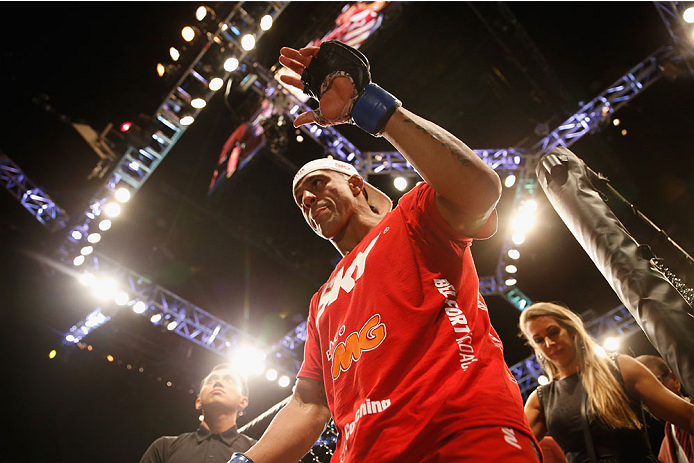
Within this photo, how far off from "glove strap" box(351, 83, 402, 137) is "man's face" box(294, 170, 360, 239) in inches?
26.9

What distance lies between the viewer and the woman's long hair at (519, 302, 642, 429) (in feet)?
7.58

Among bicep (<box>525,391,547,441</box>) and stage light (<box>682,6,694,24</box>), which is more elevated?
stage light (<box>682,6,694,24</box>)

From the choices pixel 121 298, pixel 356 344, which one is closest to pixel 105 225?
pixel 121 298

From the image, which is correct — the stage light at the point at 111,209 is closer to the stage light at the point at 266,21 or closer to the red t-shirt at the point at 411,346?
the stage light at the point at 266,21

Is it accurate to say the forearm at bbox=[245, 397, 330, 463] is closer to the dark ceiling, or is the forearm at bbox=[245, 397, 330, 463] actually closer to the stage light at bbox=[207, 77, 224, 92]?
the stage light at bbox=[207, 77, 224, 92]

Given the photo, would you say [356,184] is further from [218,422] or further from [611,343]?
[611,343]

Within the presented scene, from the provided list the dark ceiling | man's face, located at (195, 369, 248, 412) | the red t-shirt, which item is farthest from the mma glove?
the dark ceiling

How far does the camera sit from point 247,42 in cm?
710

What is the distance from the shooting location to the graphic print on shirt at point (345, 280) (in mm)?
1642

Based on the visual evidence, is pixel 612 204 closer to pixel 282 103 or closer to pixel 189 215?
pixel 282 103

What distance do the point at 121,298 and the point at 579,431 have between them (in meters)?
8.34

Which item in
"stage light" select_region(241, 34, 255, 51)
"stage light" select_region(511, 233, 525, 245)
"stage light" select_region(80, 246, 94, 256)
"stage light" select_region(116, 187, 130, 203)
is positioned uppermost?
"stage light" select_region(241, 34, 255, 51)

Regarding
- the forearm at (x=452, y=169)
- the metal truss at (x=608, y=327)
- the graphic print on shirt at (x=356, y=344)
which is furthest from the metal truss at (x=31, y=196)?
the metal truss at (x=608, y=327)

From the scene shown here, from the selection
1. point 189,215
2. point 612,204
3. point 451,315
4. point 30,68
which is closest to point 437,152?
point 451,315
